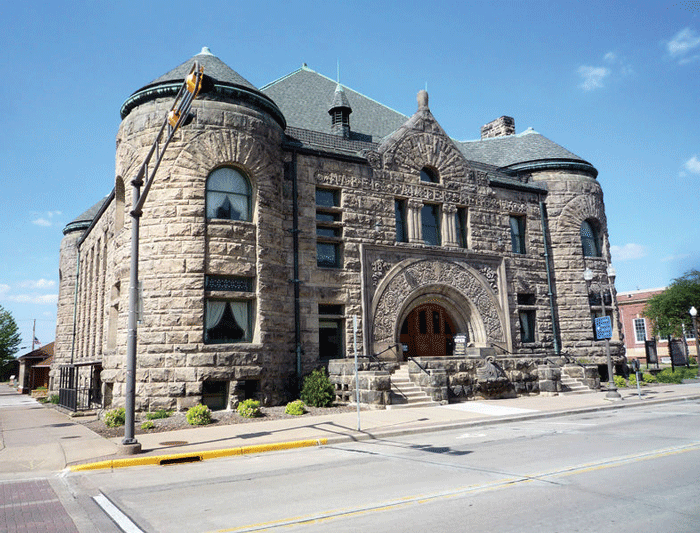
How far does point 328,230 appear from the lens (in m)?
20.9

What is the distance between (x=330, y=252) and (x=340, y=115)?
6.59m

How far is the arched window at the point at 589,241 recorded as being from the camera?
2755cm

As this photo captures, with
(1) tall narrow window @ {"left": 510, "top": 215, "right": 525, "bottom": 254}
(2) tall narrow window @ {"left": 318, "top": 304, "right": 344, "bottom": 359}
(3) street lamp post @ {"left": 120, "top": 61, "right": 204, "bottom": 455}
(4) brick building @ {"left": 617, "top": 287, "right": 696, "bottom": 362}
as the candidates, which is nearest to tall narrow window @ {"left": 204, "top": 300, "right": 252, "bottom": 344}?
(2) tall narrow window @ {"left": 318, "top": 304, "right": 344, "bottom": 359}

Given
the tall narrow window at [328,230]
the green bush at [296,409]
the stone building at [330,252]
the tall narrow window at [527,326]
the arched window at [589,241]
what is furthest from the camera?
the arched window at [589,241]

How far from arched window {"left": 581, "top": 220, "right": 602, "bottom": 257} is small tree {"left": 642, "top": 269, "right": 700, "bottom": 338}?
78.3 feet

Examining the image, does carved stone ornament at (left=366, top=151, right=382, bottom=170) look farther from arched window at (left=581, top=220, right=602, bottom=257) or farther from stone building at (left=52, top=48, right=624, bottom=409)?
arched window at (left=581, top=220, right=602, bottom=257)

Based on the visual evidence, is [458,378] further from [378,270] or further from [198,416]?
[198,416]

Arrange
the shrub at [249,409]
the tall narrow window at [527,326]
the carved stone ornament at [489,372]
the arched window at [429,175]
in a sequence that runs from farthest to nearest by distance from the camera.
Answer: the tall narrow window at [527,326]
the arched window at [429,175]
the carved stone ornament at [489,372]
the shrub at [249,409]

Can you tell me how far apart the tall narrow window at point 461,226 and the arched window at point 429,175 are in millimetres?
1724

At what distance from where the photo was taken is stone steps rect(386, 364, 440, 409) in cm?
1730

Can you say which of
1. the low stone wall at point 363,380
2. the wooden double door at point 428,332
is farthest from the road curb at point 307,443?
the wooden double door at point 428,332

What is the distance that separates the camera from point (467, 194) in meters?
24.2

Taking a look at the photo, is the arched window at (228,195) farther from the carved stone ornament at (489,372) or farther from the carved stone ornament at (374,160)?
the carved stone ornament at (489,372)

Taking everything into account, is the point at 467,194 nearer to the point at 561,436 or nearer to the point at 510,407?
the point at 510,407
